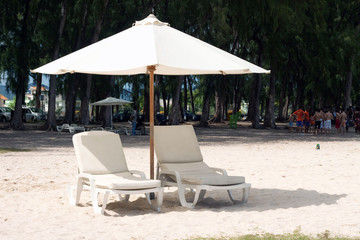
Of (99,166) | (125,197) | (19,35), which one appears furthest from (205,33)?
(99,166)

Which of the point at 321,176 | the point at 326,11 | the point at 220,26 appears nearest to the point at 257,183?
the point at 321,176

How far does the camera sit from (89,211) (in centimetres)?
775

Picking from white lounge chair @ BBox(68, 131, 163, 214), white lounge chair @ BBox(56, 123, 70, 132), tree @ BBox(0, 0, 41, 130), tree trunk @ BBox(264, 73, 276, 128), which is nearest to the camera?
white lounge chair @ BBox(68, 131, 163, 214)

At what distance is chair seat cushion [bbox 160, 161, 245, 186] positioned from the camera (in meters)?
7.84

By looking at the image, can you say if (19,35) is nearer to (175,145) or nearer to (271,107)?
(271,107)

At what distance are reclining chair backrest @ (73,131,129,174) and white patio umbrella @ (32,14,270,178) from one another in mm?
1102

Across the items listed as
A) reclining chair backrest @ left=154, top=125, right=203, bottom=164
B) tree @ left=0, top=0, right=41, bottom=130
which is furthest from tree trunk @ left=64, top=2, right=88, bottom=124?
reclining chair backrest @ left=154, top=125, right=203, bottom=164

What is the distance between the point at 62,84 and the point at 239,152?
29603 millimetres

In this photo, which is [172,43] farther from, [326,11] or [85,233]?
[326,11]

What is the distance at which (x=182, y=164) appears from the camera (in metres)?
8.88

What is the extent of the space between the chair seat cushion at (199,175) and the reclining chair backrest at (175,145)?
4.3 inches

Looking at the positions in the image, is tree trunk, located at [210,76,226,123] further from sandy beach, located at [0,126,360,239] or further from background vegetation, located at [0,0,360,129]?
sandy beach, located at [0,126,360,239]

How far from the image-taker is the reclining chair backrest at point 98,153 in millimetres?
8211

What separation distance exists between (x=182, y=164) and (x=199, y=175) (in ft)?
1.98
